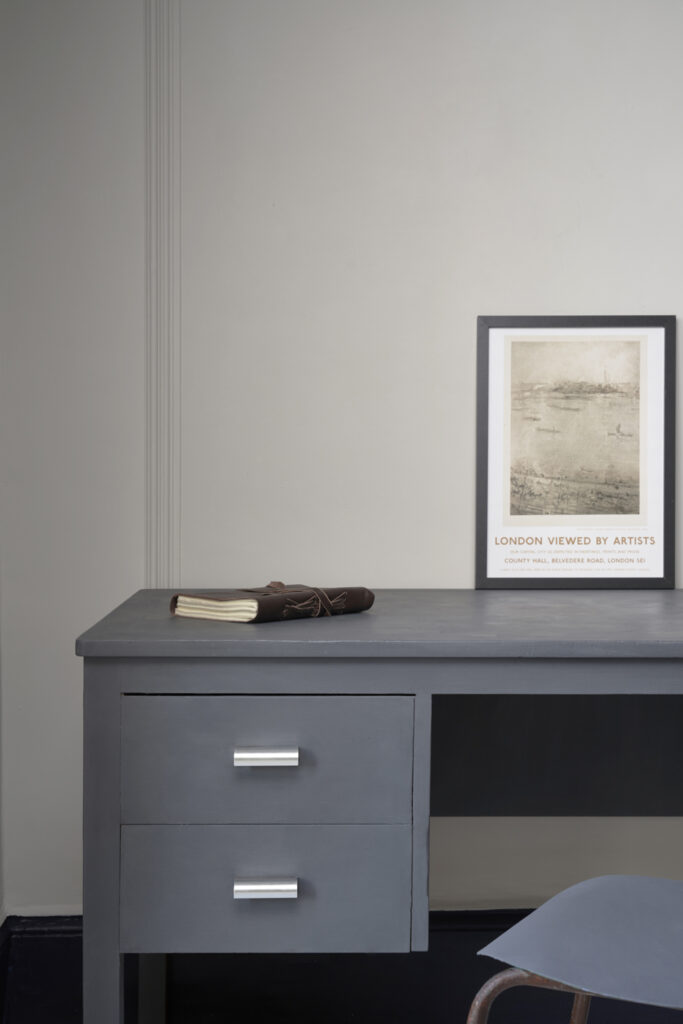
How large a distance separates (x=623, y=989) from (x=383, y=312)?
1.25 m

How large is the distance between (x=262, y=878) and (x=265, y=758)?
164 mm

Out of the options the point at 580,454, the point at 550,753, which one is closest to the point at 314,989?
the point at 550,753

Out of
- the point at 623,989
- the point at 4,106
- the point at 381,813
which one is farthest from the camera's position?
the point at 4,106

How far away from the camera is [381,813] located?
118 cm

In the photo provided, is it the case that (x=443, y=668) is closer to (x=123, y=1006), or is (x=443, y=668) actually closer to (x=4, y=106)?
(x=123, y=1006)

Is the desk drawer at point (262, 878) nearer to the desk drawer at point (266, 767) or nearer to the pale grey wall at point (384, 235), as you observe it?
the desk drawer at point (266, 767)

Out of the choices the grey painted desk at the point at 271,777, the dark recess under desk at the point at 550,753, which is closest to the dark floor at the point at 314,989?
the dark recess under desk at the point at 550,753

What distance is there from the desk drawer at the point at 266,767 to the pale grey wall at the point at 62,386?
61 centimetres

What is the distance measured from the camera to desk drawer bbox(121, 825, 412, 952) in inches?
45.8

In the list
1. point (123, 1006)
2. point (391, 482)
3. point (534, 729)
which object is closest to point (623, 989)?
point (123, 1006)

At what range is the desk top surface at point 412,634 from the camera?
1.16 meters

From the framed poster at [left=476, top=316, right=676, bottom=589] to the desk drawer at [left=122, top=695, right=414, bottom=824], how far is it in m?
0.63

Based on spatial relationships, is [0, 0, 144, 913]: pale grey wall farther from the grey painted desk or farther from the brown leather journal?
the grey painted desk

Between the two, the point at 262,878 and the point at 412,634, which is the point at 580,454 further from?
the point at 262,878
